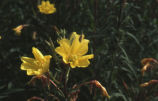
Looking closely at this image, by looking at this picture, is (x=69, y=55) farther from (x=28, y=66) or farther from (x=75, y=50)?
(x=28, y=66)

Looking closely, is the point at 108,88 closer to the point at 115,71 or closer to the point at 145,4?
the point at 115,71

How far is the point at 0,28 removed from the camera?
3145mm

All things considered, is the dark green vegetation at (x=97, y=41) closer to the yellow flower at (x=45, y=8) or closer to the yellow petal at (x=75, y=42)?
the yellow flower at (x=45, y=8)

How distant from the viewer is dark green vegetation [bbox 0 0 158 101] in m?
2.36

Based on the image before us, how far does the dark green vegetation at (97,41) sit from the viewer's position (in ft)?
7.74

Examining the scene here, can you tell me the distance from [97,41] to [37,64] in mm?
1245

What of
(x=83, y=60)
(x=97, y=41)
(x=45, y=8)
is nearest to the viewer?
(x=83, y=60)

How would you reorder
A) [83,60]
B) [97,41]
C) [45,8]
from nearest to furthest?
1. [83,60]
2. [97,41]
3. [45,8]

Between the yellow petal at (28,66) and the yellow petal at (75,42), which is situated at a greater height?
the yellow petal at (75,42)

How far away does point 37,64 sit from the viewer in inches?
62.1

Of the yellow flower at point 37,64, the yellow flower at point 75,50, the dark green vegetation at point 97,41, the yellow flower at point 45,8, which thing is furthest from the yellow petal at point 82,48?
the yellow flower at point 45,8

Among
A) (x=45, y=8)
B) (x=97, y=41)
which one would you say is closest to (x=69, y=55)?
(x=97, y=41)

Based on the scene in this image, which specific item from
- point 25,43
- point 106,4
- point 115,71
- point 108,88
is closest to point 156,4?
point 106,4

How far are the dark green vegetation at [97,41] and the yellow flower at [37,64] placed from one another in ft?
1.55
